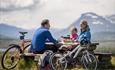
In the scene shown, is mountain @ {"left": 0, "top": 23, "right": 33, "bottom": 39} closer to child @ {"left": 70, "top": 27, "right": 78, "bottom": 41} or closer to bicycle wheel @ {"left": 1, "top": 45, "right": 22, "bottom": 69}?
bicycle wheel @ {"left": 1, "top": 45, "right": 22, "bottom": 69}

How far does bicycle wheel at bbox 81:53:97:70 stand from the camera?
5.95 meters

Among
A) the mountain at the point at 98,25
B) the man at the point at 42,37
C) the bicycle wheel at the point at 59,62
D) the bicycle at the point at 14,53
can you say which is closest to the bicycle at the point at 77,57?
the bicycle wheel at the point at 59,62

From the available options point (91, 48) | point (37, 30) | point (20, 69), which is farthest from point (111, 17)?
point (20, 69)

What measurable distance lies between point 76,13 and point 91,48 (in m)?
0.63

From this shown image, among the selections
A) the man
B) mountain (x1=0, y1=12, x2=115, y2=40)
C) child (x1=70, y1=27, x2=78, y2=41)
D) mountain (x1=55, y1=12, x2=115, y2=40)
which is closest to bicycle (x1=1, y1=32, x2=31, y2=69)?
mountain (x1=0, y1=12, x2=115, y2=40)

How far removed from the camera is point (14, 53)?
20.4 ft

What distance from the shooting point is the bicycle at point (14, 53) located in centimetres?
616

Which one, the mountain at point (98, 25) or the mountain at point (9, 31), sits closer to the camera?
the mountain at point (98, 25)

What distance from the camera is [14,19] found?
21.8ft

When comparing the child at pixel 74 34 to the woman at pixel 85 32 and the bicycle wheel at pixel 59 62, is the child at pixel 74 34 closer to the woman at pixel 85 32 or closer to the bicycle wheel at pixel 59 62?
the woman at pixel 85 32

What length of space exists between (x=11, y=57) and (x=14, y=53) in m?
0.08

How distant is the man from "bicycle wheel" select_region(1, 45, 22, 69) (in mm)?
343

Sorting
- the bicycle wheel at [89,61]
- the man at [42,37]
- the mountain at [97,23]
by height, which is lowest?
the bicycle wheel at [89,61]

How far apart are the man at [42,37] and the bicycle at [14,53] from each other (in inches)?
13.2
